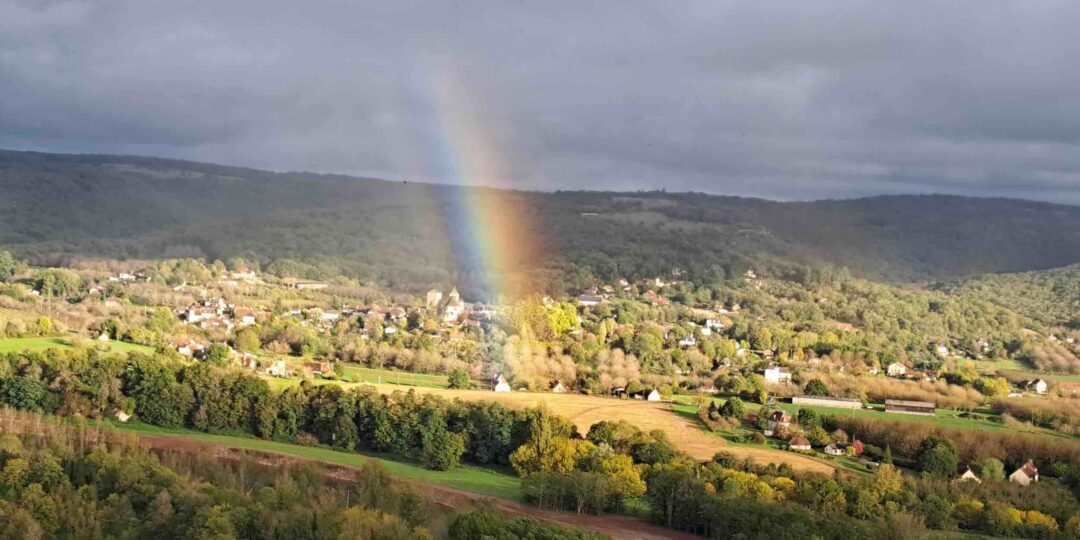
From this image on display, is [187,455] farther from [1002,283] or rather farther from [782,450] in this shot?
[1002,283]

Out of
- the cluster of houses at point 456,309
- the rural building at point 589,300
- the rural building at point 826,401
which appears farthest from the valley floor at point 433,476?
the rural building at point 589,300

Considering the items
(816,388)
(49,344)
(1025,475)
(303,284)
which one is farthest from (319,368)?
(303,284)

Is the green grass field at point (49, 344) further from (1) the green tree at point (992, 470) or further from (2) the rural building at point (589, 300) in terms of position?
(1) the green tree at point (992, 470)

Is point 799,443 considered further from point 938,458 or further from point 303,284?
point 303,284

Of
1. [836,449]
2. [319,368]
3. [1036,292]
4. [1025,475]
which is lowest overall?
[836,449]

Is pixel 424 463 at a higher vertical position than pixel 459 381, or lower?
lower

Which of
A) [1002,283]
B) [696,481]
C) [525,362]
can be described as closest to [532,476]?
[696,481]

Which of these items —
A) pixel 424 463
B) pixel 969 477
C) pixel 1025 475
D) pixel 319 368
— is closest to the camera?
pixel 969 477

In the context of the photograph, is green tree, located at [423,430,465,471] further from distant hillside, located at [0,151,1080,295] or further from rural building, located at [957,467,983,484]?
distant hillside, located at [0,151,1080,295]
